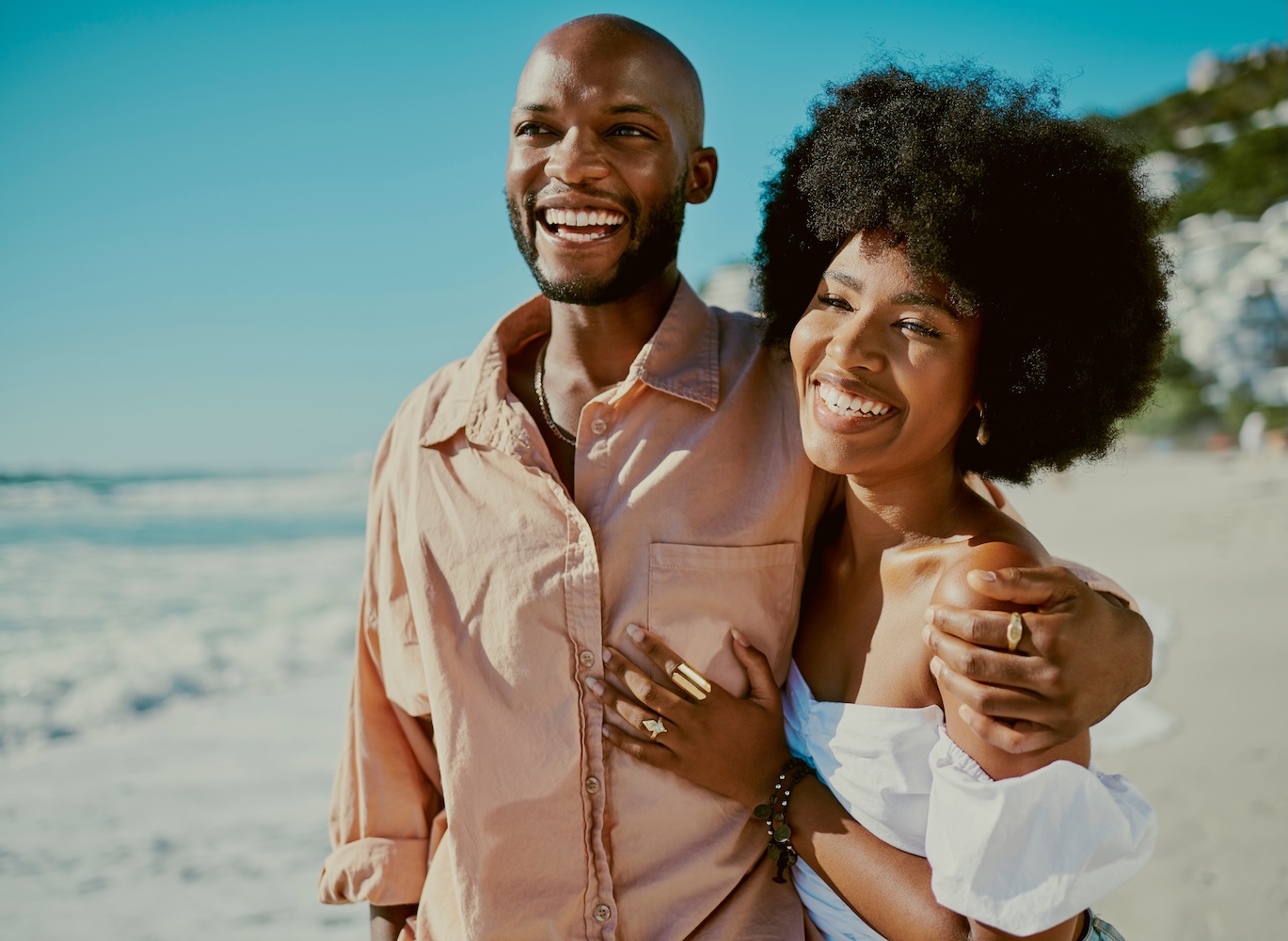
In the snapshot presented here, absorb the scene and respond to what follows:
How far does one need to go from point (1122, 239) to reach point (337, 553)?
1751cm

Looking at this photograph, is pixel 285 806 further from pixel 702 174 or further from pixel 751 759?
pixel 702 174

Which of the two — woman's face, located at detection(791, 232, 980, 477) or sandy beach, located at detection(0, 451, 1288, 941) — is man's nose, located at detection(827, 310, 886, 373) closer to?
woman's face, located at detection(791, 232, 980, 477)

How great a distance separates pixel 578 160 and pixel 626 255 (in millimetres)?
261

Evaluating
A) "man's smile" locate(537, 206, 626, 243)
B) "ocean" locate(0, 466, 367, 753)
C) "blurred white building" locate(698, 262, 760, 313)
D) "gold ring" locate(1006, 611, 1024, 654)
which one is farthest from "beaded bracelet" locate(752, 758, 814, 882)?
"blurred white building" locate(698, 262, 760, 313)

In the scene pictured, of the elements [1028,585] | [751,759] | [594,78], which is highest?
[594,78]

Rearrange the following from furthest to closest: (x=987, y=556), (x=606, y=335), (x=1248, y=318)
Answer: (x=1248, y=318) < (x=606, y=335) < (x=987, y=556)

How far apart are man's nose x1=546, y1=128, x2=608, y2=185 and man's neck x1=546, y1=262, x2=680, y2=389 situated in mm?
344

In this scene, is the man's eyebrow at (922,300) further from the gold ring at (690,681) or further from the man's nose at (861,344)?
the gold ring at (690,681)

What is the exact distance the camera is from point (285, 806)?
636cm

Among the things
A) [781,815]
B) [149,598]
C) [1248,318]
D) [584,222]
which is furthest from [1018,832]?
[1248,318]

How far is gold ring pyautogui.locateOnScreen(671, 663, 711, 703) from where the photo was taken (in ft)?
7.30

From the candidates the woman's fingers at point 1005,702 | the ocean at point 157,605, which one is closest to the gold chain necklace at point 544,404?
the woman's fingers at point 1005,702

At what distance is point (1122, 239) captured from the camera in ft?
7.07

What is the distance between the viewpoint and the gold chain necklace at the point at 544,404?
2.65 metres
